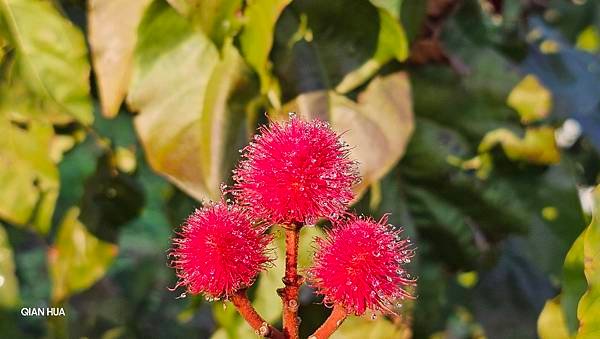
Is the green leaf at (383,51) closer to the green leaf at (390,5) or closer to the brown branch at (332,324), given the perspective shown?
the green leaf at (390,5)

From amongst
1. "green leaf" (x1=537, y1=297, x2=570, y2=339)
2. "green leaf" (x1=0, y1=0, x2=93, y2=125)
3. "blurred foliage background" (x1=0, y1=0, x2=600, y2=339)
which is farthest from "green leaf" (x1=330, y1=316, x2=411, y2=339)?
"green leaf" (x1=0, y1=0, x2=93, y2=125)

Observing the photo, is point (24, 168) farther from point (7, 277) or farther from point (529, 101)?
point (529, 101)

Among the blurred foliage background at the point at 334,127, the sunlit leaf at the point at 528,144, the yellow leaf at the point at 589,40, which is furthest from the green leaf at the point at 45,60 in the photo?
the yellow leaf at the point at 589,40

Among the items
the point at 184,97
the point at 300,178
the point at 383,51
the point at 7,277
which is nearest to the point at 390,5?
the point at 383,51

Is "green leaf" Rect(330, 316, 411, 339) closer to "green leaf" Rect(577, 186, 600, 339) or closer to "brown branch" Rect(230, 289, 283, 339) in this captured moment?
"green leaf" Rect(577, 186, 600, 339)

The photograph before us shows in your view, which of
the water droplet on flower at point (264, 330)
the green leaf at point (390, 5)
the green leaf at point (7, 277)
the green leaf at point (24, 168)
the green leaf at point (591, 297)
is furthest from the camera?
the green leaf at point (7, 277)

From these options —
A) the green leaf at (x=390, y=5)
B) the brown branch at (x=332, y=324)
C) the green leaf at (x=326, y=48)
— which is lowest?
the green leaf at (x=326, y=48)

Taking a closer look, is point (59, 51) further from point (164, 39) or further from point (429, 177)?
point (429, 177)
